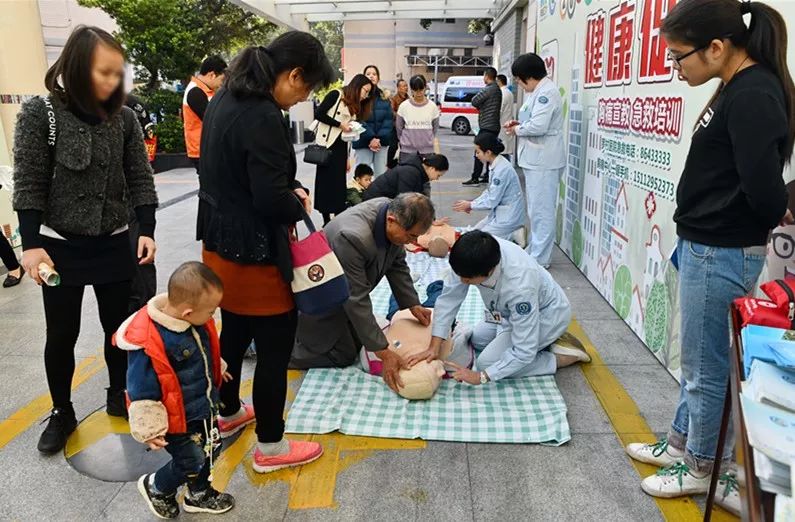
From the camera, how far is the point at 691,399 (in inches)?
82.3

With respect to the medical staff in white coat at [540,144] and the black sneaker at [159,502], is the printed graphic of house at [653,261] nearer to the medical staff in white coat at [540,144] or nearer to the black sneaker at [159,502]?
the medical staff in white coat at [540,144]

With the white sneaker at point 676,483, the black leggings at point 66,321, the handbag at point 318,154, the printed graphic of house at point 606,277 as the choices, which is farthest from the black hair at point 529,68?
the black leggings at point 66,321

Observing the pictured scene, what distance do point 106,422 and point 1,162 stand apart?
3.36 m

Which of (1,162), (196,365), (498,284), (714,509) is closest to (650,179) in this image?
(498,284)

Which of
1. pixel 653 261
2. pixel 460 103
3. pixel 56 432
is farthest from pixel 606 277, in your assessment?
pixel 460 103

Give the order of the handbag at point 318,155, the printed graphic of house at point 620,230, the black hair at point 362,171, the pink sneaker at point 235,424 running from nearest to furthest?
the pink sneaker at point 235,424 → the printed graphic of house at point 620,230 → the handbag at point 318,155 → the black hair at point 362,171

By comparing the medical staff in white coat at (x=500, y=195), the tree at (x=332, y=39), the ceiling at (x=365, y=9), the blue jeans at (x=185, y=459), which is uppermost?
the tree at (x=332, y=39)

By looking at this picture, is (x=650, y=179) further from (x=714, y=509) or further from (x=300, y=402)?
(x=300, y=402)

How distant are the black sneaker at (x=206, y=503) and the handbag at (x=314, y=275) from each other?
0.74m

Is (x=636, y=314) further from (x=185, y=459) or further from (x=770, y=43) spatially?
(x=185, y=459)

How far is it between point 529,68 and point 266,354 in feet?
11.3

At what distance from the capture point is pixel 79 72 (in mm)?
2039

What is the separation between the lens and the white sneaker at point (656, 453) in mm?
2342

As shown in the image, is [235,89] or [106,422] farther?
[106,422]
